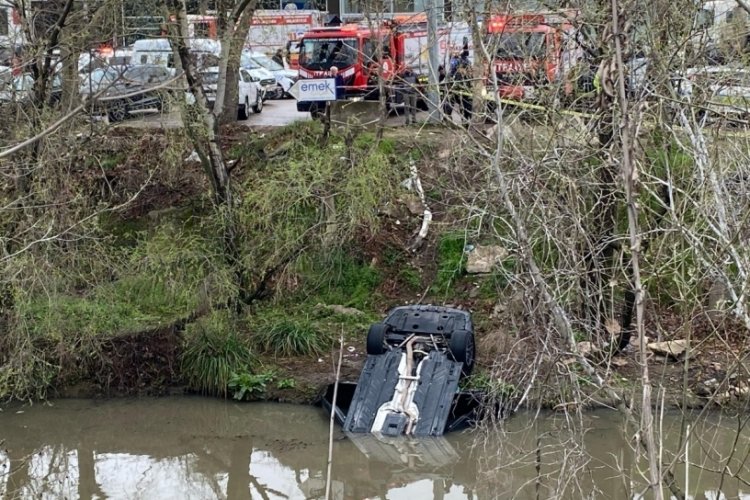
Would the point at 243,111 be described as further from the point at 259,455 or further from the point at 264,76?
the point at 259,455

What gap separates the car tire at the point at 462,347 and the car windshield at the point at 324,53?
11.3 metres

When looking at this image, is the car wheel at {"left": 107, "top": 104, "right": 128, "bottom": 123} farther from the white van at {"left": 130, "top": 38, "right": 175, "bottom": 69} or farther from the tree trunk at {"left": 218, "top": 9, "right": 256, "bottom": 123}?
the tree trunk at {"left": 218, "top": 9, "right": 256, "bottom": 123}

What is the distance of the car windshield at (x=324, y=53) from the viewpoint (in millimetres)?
21062

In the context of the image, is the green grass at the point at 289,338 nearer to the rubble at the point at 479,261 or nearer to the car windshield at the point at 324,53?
the rubble at the point at 479,261

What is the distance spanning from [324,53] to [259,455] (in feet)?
41.4

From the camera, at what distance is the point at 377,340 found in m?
11.1

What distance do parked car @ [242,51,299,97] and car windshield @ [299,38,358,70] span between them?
3.49m

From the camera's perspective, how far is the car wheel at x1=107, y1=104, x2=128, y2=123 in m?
14.3

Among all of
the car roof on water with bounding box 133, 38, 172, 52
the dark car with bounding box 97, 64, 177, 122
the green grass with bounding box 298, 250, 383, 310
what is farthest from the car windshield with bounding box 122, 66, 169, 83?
the green grass with bounding box 298, 250, 383, 310

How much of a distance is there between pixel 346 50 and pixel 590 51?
12.3 meters

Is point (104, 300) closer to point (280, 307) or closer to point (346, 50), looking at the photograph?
point (280, 307)

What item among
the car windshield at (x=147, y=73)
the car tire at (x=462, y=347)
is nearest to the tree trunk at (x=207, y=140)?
the car windshield at (x=147, y=73)

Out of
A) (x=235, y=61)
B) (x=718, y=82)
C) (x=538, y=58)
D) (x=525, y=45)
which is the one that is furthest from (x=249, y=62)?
(x=718, y=82)

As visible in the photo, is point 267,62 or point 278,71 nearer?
point 278,71
